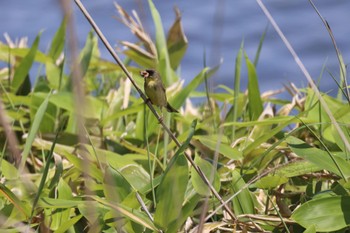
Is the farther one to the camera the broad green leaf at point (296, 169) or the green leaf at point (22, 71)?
the green leaf at point (22, 71)

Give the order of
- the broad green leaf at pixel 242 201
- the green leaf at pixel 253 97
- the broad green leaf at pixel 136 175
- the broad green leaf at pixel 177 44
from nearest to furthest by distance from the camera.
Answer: the broad green leaf at pixel 242 201, the broad green leaf at pixel 136 175, the green leaf at pixel 253 97, the broad green leaf at pixel 177 44

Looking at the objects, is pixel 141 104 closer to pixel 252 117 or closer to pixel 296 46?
pixel 252 117

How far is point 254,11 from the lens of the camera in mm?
8086

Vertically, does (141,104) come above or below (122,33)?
above

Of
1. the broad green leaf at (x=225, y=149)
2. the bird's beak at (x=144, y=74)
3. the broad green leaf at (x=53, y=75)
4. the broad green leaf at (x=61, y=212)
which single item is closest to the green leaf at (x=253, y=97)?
the broad green leaf at (x=225, y=149)

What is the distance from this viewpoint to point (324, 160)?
1873 mm

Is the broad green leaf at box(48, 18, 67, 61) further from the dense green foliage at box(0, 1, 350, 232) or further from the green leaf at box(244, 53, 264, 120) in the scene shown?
the green leaf at box(244, 53, 264, 120)

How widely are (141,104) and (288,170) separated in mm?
667

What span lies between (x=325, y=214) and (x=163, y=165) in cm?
64

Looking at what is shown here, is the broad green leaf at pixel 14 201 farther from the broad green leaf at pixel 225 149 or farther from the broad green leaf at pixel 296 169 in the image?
the broad green leaf at pixel 296 169

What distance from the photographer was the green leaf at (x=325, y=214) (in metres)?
1.73

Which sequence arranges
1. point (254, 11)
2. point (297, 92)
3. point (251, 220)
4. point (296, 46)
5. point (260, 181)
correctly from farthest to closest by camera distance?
point (254, 11) < point (296, 46) < point (297, 92) < point (260, 181) < point (251, 220)

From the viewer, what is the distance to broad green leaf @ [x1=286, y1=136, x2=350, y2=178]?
1841 mm

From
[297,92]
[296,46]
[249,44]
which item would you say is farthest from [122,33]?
[297,92]
